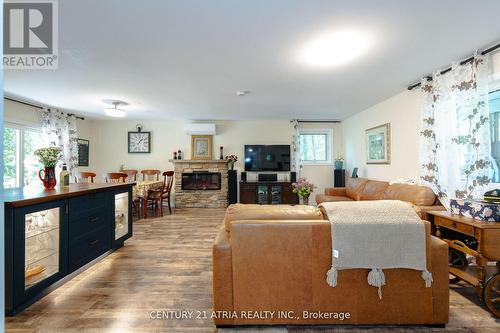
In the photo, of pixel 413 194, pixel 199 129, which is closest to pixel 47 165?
pixel 199 129

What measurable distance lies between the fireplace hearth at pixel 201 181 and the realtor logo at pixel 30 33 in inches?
156

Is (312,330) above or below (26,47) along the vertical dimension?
below

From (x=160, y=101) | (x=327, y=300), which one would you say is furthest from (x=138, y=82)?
(x=327, y=300)

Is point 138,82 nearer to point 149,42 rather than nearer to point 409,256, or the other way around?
point 149,42

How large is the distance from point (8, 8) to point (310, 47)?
2.61 meters

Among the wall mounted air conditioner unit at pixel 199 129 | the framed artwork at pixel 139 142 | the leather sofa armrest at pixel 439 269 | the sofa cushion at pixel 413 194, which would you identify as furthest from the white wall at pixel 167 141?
the leather sofa armrest at pixel 439 269

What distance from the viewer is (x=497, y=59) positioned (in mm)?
2520

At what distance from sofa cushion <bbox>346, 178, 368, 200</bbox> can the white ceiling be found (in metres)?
1.64

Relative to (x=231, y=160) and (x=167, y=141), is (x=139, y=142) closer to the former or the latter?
(x=167, y=141)

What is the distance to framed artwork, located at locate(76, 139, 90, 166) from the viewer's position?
6.20 m

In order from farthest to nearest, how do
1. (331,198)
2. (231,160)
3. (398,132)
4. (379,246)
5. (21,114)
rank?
(231,160) < (331,198) < (21,114) < (398,132) < (379,246)

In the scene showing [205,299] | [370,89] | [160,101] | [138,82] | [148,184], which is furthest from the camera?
[148,184]

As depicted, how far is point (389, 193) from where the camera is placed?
3.80m

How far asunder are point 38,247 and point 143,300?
105cm
